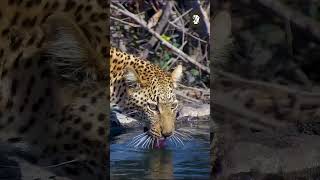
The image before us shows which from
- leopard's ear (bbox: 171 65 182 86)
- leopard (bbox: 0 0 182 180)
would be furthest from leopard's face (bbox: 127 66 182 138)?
leopard (bbox: 0 0 182 180)

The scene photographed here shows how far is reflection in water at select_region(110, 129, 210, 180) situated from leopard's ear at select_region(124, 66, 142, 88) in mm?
306

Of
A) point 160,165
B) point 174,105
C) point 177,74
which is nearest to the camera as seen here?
point 160,165

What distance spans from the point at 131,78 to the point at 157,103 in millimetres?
197

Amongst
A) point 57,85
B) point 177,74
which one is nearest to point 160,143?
point 177,74

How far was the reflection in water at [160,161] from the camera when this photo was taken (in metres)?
2.26

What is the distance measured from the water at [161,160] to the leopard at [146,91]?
0.28 ft

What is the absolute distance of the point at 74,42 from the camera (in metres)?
1.90

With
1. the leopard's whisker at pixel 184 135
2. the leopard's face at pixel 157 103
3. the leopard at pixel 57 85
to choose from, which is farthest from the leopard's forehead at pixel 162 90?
the leopard at pixel 57 85

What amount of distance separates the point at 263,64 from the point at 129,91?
80 centimetres

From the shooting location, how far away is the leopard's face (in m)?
2.43

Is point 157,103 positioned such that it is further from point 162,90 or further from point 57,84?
point 57,84

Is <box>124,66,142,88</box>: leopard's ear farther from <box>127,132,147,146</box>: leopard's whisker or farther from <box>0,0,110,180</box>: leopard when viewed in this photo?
<box>0,0,110,180</box>: leopard

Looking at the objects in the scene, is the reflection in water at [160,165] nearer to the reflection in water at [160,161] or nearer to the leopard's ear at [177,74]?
the reflection in water at [160,161]

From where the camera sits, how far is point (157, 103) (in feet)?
8.23
